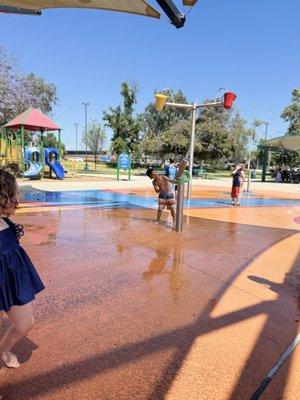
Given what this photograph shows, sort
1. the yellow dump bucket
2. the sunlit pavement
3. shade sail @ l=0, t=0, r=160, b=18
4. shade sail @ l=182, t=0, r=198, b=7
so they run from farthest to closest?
the yellow dump bucket, shade sail @ l=0, t=0, r=160, b=18, shade sail @ l=182, t=0, r=198, b=7, the sunlit pavement

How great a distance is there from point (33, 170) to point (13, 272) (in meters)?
21.6

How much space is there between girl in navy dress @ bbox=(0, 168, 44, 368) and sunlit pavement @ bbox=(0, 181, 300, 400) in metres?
0.51

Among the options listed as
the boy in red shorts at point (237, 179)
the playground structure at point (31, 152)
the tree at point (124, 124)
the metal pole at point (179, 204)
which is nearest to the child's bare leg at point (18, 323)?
the metal pole at point (179, 204)

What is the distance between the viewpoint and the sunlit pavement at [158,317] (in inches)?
112

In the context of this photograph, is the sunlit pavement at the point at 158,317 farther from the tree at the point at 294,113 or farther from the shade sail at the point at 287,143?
the tree at the point at 294,113

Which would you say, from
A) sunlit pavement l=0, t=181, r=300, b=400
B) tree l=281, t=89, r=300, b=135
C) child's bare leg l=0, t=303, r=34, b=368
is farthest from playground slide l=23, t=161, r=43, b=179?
tree l=281, t=89, r=300, b=135

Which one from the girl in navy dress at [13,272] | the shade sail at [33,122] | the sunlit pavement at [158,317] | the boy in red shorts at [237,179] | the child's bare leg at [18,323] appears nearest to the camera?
the girl in navy dress at [13,272]

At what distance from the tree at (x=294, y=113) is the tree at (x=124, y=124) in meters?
21.8

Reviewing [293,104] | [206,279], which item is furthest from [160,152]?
[206,279]

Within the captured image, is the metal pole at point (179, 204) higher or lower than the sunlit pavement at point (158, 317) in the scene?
higher

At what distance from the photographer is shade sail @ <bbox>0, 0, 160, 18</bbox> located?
4949 millimetres

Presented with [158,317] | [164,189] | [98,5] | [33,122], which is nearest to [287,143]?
[33,122]

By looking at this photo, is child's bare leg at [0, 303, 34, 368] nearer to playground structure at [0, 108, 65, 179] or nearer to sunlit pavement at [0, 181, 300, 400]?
sunlit pavement at [0, 181, 300, 400]

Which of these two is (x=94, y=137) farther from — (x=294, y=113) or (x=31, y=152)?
(x=31, y=152)
